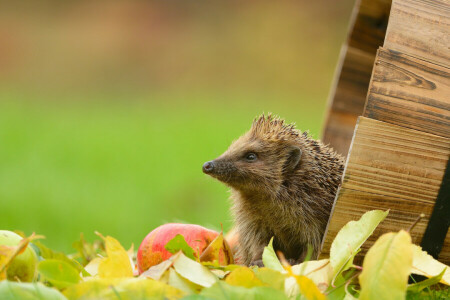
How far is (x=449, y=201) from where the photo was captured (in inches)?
72.3

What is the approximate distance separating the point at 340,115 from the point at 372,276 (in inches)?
89.3

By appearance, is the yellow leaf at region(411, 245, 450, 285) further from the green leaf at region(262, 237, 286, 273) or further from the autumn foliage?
the green leaf at region(262, 237, 286, 273)

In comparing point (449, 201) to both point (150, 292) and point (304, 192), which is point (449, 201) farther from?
point (150, 292)

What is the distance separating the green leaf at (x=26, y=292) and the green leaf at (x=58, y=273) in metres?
0.15

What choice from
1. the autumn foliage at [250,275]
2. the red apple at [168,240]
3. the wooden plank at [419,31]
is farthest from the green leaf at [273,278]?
the wooden plank at [419,31]

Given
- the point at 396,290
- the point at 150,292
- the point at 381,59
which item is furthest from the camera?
the point at 381,59

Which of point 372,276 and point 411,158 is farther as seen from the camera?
point 411,158

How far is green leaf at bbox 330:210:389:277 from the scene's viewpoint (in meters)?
1.68

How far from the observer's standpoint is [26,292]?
1.39 m

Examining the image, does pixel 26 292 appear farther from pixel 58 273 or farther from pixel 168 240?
pixel 168 240

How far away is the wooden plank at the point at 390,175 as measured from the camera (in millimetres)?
1785

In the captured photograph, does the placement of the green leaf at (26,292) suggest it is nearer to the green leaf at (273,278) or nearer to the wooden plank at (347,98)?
the green leaf at (273,278)

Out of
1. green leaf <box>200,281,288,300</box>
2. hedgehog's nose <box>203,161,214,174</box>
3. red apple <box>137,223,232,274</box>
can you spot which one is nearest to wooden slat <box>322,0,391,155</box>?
hedgehog's nose <box>203,161,214,174</box>

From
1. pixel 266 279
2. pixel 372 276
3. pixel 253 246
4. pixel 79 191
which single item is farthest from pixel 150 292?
pixel 79 191
